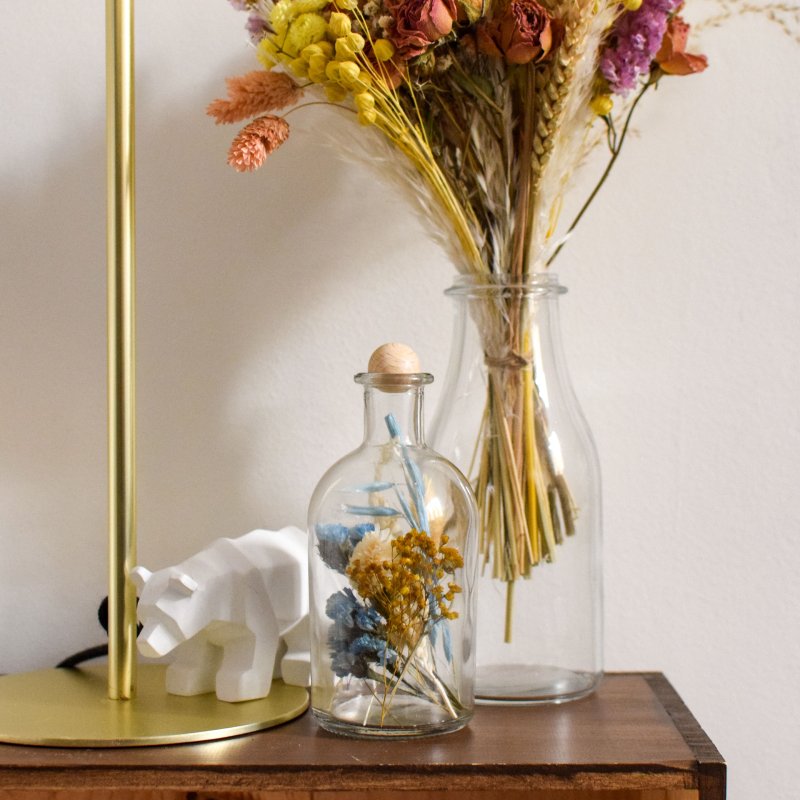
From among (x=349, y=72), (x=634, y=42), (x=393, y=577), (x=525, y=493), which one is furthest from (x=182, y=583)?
(x=634, y=42)

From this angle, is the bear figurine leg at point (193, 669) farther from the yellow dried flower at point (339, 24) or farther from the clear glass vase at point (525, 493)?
the yellow dried flower at point (339, 24)

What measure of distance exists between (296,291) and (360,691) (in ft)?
1.23

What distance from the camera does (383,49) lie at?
2.15ft

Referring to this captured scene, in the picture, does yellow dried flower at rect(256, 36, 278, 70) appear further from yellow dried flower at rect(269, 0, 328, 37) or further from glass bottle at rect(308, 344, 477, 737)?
glass bottle at rect(308, 344, 477, 737)

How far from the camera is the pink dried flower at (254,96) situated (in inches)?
27.3

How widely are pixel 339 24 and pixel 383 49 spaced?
0.03 meters

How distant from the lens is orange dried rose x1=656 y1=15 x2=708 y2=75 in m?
0.74

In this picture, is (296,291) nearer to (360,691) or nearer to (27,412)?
(27,412)

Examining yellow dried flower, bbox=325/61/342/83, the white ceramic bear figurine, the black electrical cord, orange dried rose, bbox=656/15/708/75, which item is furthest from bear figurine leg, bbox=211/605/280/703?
orange dried rose, bbox=656/15/708/75

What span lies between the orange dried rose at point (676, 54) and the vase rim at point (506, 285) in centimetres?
19

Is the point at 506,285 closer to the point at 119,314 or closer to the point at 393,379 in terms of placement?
the point at 393,379

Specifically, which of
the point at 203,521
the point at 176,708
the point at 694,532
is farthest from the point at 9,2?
the point at 694,532

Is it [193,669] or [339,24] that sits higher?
[339,24]

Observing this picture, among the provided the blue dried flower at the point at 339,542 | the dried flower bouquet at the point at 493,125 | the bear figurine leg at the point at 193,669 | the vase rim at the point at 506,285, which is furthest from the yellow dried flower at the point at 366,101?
the bear figurine leg at the point at 193,669
